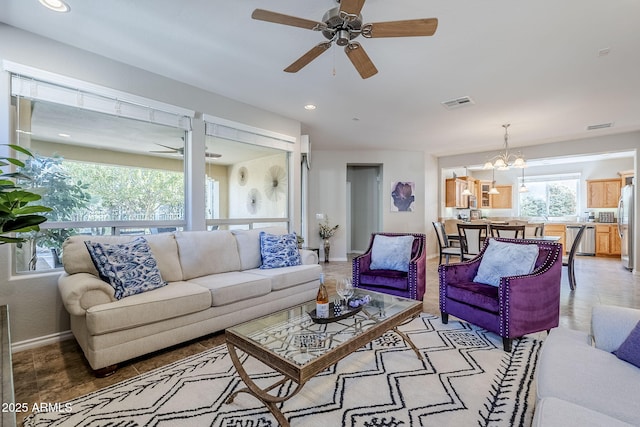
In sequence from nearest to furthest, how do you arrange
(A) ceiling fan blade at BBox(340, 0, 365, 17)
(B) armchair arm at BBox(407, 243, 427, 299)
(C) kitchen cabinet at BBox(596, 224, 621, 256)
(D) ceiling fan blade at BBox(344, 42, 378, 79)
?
(A) ceiling fan blade at BBox(340, 0, 365, 17)
(D) ceiling fan blade at BBox(344, 42, 378, 79)
(B) armchair arm at BBox(407, 243, 427, 299)
(C) kitchen cabinet at BBox(596, 224, 621, 256)

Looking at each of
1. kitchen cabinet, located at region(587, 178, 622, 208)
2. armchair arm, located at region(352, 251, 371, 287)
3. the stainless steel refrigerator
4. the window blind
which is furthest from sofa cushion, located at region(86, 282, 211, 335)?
kitchen cabinet, located at region(587, 178, 622, 208)

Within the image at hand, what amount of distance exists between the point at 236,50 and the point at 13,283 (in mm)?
2795

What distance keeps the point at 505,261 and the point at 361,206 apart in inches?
204

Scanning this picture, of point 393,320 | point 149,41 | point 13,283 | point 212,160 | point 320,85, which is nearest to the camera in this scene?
point 393,320

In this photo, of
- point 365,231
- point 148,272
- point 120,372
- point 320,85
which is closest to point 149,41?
point 320,85

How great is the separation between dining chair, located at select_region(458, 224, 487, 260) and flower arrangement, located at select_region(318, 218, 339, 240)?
8.84 feet

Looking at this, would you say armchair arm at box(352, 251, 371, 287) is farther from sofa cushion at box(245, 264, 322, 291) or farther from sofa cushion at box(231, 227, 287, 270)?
sofa cushion at box(231, 227, 287, 270)

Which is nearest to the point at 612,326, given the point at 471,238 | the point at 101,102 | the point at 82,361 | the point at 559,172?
the point at 471,238

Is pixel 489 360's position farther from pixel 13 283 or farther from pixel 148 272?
pixel 13 283

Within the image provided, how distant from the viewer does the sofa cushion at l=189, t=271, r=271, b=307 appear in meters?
2.61

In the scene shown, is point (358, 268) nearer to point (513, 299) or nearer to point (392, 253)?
point (392, 253)

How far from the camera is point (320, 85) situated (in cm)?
344

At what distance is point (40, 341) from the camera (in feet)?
8.33

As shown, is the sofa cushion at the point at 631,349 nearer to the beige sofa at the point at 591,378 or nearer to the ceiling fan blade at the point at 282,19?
the beige sofa at the point at 591,378
